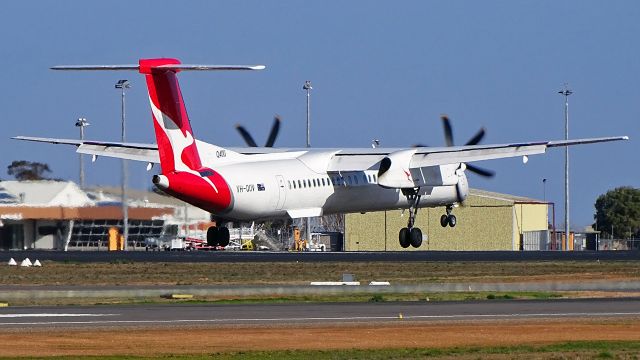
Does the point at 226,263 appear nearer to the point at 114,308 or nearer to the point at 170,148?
the point at 170,148

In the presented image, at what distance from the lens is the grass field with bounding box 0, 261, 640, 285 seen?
49.0 m

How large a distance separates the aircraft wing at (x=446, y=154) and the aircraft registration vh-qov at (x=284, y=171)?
4 centimetres

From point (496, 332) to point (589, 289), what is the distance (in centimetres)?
1492

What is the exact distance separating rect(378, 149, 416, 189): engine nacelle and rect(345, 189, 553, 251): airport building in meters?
37.6

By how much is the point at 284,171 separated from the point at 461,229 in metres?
44.9

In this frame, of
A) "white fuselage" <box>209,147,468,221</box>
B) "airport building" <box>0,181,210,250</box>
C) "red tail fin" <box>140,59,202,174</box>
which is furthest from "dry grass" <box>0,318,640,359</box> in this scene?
"airport building" <box>0,181,210,250</box>

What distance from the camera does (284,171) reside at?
A: 56625mm

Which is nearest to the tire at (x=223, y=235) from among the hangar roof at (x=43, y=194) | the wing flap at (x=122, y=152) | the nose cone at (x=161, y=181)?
the wing flap at (x=122, y=152)

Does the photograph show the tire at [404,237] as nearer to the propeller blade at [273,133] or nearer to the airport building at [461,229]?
the propeller blade at [273,133]

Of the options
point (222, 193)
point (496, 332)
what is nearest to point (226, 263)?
point (222, 193)

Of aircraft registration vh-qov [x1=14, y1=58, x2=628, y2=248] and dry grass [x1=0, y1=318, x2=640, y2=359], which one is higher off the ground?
aircraft registration vh-qov [x1=14, y1=58, x2=628, y2=248]

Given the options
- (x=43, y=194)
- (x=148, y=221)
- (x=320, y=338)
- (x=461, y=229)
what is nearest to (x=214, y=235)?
(x=148, y=221)

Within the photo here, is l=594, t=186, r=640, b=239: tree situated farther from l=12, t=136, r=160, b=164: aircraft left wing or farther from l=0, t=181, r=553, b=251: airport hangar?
l=12, t=136, r=160, b=164: aircraft left wing

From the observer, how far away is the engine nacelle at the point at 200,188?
49.6 m
